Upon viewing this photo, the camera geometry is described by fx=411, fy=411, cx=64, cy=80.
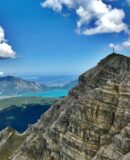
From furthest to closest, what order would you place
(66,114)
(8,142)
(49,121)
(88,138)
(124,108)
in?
(8,142) → (49,121) → (66,114) → (88,138) → (124,108)

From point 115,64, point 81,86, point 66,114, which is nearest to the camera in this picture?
point 66,114

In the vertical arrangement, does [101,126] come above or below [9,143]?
above

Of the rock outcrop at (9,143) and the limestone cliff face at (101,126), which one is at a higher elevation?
the limestone cliff face at (101,126)

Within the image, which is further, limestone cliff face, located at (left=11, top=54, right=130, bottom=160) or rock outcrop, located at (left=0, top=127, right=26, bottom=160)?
rock outcrop, located at (left=0, top=127, right=26, bottom=160)

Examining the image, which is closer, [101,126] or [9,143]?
[101,126]

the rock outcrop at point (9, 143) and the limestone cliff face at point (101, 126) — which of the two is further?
the rock outcrop at point (9, 143)

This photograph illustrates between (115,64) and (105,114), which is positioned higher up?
(115,64)

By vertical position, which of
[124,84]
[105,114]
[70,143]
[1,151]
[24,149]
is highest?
[124,84]

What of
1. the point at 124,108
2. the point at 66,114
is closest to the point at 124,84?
the point at 124,108

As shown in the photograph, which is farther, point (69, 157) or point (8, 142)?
point (8, 142)

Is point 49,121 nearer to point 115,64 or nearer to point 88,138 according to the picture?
point 115,64

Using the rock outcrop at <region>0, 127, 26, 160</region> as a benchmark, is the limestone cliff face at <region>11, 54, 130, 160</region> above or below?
above
